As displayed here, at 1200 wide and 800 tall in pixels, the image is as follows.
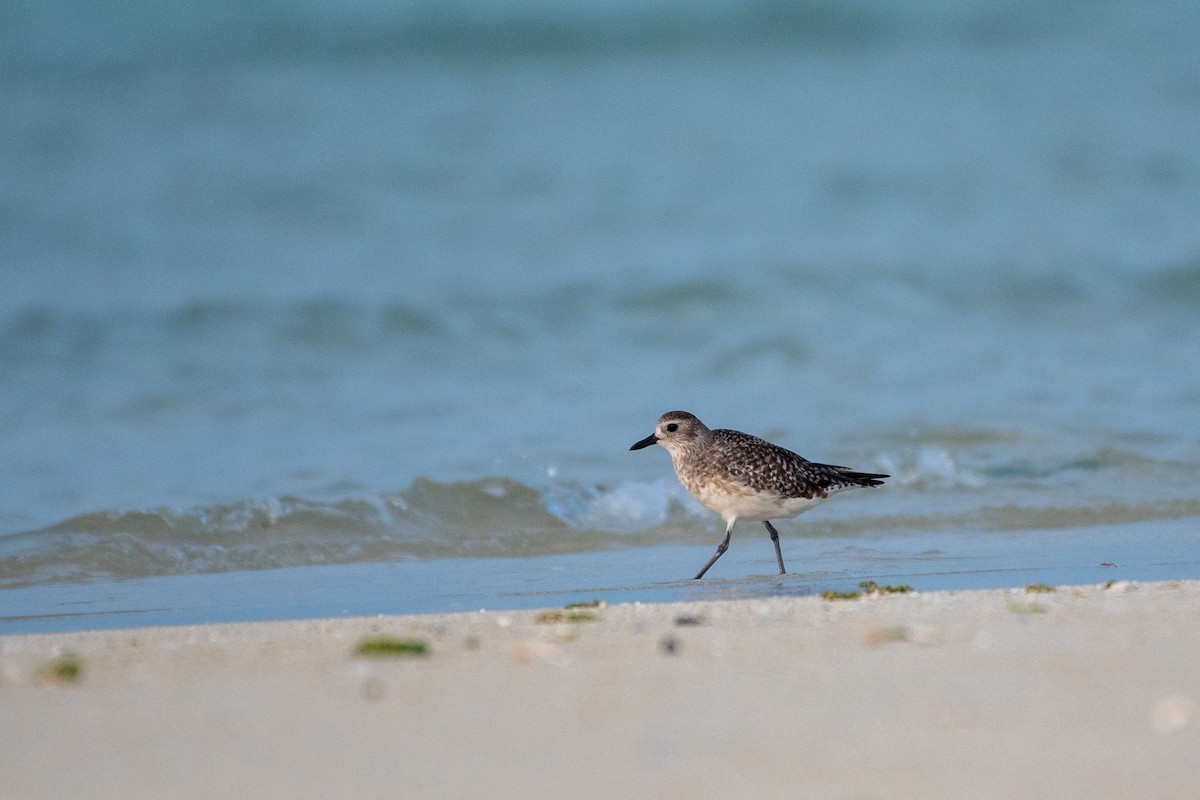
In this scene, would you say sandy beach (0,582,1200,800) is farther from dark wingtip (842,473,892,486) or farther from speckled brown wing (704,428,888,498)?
dark wingtip (842,473,892,486)

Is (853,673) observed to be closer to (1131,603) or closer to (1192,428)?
(1131,603)

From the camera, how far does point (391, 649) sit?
15.3ft

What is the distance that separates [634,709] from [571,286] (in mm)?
11797

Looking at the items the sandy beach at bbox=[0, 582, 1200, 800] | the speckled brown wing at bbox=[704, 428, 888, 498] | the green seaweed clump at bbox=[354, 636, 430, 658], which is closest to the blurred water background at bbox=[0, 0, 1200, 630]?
the speckled brown wing at bbox=[704, 428, 888, 498]

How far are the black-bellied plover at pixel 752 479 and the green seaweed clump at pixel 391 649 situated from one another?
10.5ft

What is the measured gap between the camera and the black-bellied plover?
806 centimetres

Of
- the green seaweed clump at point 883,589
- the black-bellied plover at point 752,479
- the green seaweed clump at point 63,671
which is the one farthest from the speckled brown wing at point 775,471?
the green seaweed clump at point 63,671

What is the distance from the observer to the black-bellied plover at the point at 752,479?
806 cm

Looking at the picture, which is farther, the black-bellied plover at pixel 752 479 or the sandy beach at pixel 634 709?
the black-bellied plover at pixel 752 479

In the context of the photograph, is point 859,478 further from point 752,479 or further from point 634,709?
point 634,709

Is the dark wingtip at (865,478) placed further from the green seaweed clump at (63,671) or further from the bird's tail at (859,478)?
the green seaweed clump at (63,671)

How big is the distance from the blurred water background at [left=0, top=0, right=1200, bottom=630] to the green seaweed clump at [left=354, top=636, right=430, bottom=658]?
6.93 feet

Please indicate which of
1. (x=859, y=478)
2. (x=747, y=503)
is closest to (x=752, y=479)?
(x=747, y=503)

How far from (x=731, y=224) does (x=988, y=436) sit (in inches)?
265
